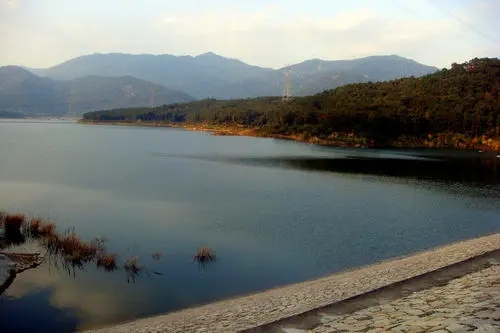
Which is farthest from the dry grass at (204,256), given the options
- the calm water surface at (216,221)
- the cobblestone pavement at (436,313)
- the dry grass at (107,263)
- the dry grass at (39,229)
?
the cobblestone pavement at (436,313)

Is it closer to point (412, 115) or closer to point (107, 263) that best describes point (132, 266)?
point (107, 263)

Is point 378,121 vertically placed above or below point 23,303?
above

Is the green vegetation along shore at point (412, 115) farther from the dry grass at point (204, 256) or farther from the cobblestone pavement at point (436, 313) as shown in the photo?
the cobblestone pavement at point (436, 313)

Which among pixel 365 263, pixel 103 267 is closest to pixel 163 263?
pixel 103 267

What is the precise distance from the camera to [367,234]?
79.6 ft

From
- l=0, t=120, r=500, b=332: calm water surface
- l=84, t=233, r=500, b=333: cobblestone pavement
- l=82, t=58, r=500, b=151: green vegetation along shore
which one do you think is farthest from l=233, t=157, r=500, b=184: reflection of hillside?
l=84, t=233, r=500, b=333: cobblestone pavement

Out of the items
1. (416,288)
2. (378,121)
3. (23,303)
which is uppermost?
(378,121)

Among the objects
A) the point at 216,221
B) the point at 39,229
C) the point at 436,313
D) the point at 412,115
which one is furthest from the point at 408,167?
the point at 436,313

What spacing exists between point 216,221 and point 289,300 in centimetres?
1343

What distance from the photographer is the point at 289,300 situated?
13.3 metres

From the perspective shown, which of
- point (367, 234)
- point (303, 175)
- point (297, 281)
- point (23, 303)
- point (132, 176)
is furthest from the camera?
point (303, 175)

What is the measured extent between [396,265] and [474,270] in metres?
3.35

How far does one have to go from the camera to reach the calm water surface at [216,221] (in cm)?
1502

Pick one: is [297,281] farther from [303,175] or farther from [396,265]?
[303,175]
